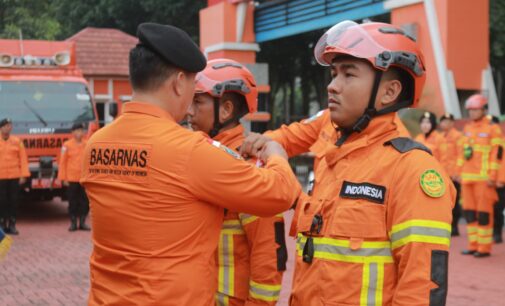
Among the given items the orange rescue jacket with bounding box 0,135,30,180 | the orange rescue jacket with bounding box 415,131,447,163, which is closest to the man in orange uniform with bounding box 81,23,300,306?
the orange rescue jacket with bounding box 415,131,447,163

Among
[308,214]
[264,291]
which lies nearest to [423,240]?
[308,214]

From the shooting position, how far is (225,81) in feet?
12.1

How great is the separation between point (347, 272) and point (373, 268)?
92mm

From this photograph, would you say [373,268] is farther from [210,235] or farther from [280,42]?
[280,42]

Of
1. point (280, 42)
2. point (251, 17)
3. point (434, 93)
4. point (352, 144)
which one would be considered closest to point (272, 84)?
point (280, 42)

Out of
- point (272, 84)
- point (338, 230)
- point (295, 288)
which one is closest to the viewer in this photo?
point (338, 230)

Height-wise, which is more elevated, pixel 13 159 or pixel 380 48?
pixel 380 48

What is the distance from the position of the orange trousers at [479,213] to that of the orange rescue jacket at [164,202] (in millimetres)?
7925

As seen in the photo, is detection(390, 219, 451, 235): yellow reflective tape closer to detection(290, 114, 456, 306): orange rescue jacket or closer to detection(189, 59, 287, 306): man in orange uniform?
detection(290, 114, 456, 306): orange rescue jacket

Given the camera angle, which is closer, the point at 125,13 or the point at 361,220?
the point at 361,220

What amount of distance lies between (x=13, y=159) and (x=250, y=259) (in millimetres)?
10274

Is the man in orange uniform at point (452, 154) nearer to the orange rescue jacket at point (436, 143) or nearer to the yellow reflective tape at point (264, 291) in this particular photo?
the orange rescue jacket at point (436, 143)

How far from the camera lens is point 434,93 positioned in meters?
13.8

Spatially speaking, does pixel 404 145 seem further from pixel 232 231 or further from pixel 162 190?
pixel 232 231
